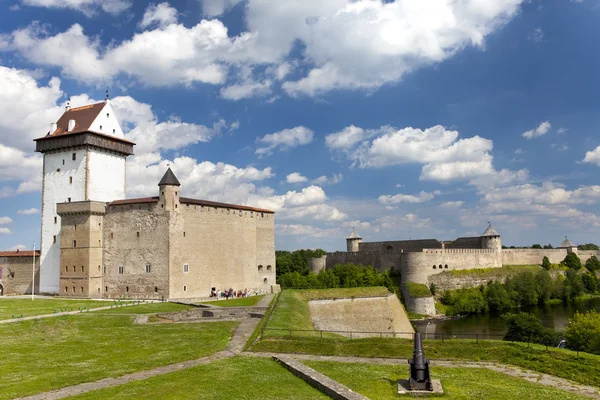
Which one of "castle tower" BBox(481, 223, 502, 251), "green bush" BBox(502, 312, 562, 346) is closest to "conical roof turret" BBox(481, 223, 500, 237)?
"castle tower" BBox(481, 223, 502, 251)

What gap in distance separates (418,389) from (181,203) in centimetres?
2597

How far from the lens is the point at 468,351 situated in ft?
48.0

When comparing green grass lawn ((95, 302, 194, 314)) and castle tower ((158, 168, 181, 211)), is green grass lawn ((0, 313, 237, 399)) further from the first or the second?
castle tower ((158, 168, 181, 211))

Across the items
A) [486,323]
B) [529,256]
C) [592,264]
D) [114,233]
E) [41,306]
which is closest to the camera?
[41,306]

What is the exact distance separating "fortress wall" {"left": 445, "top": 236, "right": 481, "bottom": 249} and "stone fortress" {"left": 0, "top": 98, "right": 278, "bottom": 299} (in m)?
36.5

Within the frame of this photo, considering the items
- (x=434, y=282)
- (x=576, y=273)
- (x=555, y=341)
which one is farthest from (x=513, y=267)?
(x=555, y=341)

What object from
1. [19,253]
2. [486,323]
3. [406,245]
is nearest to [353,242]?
[406,245]

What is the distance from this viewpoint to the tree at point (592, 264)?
71.2 metres

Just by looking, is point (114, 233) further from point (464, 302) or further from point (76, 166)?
Answer: point (464, 302)

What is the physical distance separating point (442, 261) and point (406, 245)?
26.1ft

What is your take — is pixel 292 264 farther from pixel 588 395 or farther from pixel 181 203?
pixel 588 395

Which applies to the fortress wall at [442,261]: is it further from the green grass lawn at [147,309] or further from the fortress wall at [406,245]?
the green grass lawn at [147,309]

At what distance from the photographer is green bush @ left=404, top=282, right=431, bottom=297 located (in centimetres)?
4697

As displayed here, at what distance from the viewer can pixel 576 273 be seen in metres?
65.4
